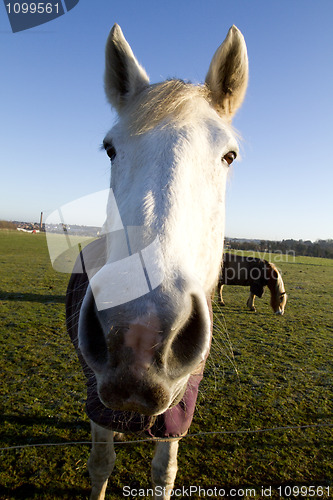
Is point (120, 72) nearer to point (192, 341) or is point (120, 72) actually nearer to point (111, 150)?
point (111, 150)

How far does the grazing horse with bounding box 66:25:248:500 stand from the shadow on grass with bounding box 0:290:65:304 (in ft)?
22.9

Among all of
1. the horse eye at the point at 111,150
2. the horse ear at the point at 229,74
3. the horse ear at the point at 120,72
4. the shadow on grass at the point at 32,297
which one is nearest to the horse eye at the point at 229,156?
the horse ear at the point at 229,74

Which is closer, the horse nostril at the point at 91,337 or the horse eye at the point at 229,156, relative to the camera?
the horse nostril at the point at 91,337

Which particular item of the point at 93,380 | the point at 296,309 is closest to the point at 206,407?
the point at 93,380

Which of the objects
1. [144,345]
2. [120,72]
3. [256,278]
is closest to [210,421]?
[144,345]

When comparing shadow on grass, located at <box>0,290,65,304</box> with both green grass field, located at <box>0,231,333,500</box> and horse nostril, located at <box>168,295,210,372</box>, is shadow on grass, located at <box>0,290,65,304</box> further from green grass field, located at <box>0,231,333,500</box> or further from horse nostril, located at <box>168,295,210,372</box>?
horse nostril, located at <box>168,295,210,372</box>

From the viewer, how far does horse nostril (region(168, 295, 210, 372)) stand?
3.25ft

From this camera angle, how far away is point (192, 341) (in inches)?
40.1

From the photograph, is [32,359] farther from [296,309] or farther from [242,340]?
[296,309]

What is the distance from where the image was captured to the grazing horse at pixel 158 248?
35.2 inches

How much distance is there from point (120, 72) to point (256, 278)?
874 centimetres

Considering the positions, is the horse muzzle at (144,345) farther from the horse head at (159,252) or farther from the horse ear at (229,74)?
the horse ear at (229,74)

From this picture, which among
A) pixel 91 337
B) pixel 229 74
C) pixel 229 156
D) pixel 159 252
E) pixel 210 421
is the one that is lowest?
pixel 210 421

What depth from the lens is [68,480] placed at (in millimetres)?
2420
